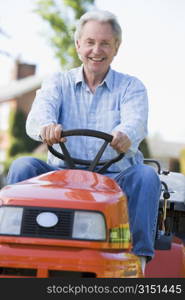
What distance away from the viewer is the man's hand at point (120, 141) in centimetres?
366

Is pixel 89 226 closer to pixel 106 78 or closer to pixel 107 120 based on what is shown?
pixel 107 120

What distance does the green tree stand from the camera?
3175 cm

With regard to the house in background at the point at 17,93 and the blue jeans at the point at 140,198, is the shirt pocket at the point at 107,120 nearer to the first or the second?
the blue jeans at the point at 140,198

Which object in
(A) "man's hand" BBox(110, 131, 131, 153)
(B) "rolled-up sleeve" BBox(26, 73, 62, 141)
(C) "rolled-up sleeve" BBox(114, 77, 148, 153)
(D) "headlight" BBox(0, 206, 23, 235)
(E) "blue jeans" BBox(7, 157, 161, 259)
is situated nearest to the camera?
(D) "headlight" BBox(0, 206, 23, 235)

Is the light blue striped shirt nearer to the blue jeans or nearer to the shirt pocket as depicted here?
the shirt pocket

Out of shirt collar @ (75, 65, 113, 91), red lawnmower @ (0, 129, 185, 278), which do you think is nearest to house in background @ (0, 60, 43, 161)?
shirt collar @ (75, 65, 113, 91)

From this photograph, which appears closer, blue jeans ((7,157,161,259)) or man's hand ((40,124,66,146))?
blue jeans ((7,157,161,259))

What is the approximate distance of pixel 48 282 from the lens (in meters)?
2.95

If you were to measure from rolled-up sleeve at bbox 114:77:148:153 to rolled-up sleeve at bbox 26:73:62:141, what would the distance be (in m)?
0.40

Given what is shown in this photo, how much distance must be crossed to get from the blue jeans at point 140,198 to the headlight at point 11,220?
625 mm

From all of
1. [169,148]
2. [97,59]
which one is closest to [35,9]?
[97,59]

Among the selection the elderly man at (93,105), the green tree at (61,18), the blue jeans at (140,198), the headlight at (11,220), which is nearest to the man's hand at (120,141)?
the elderly man at (93,105)

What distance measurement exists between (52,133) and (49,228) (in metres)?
0.77

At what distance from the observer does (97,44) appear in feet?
13.9
